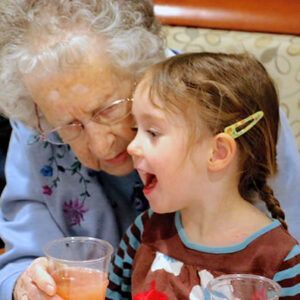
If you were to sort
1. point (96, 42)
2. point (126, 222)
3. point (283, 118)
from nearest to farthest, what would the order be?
1. point (96, 42)
2. point (283, 118)
3. point (126, 222)

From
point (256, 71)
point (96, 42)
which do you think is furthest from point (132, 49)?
point (256, 71)

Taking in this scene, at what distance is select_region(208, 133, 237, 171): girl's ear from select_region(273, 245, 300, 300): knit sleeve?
21 cm

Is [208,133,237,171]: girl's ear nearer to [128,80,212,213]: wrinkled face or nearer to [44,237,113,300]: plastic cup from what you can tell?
[128,80,212,213]: wrinkled face

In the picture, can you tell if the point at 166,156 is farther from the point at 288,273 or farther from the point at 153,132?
the point at 288,273

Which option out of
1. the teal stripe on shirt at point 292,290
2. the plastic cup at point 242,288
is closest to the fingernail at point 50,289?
the plastic cup at point 242,288

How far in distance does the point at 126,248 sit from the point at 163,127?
36cm

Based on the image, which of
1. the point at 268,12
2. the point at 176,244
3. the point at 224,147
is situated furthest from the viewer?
the point at 268,12

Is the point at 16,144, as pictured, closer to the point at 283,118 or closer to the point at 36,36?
the point at 36,36

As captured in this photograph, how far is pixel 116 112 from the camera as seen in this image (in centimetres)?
144

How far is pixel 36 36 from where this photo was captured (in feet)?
4.74

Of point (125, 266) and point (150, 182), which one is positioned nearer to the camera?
point (150, 182)

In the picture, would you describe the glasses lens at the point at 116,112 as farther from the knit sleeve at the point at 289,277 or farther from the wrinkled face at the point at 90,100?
the knit sleeve at the point at 289,277

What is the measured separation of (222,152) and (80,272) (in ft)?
1.14

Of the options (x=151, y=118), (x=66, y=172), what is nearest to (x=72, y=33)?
(x=151, y=118)
